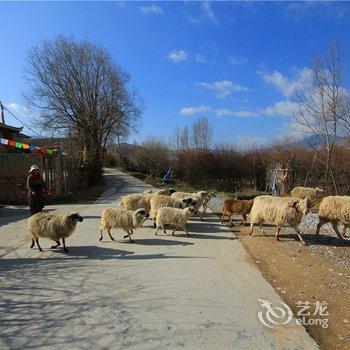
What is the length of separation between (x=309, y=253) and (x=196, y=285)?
12.1 ft

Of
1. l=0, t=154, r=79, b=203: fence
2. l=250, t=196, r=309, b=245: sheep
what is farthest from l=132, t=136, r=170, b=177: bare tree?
l=250, t=196, r=309, b=245: sheep

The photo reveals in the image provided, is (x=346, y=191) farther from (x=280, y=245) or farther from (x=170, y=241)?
(x=170, y=241)

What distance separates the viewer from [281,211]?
1034cm

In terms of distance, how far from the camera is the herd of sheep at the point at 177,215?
8914mm

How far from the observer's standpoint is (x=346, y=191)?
20781 mm

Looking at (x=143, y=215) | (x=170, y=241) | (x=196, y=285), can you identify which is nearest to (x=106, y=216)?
(x=143, y=215)

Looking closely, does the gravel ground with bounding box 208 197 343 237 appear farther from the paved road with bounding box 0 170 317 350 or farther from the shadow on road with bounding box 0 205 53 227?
the shadow on road with bounding box 0 205 53 227

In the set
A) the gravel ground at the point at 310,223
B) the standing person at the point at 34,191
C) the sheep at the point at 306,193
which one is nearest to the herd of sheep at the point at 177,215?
the gravel ground at the point at 310,223

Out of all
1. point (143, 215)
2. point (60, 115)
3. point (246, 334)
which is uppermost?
point (60, 115)

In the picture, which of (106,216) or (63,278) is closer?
(63,278)

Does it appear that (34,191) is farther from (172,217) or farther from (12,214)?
(12,214)

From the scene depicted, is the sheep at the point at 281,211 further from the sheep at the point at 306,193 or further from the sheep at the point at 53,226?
the sheep at the point at 306,193

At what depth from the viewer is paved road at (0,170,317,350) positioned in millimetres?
4676

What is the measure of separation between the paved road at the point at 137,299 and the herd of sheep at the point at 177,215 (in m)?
0.53
